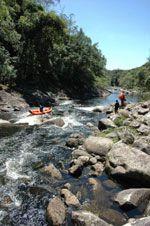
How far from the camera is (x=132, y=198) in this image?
11.6 meters

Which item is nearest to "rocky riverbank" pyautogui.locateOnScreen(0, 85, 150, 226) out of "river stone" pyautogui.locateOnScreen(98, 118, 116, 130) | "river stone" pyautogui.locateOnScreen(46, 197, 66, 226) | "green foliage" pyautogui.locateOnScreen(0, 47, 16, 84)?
→ "river stone" pyautogui.locateOnScreen(46, 197, 66, 226)

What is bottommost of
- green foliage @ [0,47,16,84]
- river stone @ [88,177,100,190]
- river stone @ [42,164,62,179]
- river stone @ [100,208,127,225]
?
river stone @ [100,208,127,225]

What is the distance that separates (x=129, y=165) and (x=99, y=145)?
12.1 ft

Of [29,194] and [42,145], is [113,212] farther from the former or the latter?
[42,145]

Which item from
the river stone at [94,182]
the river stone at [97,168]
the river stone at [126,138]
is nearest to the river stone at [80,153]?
the river stone at [97,168]

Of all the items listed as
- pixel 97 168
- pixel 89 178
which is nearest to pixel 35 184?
pixel 89 178

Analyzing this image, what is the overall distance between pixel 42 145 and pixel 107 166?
20.0 feet

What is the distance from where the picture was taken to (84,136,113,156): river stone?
664 inches

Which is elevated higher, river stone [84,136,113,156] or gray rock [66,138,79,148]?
river stone [84,136,113,156]

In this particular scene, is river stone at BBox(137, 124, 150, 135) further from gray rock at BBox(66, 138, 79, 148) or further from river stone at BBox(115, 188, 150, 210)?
river stone at BBox(115, 188, 150, 210)

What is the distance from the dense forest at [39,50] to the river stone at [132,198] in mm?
27860

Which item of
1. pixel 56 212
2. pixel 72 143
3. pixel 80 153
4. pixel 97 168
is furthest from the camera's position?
pixel 72 143

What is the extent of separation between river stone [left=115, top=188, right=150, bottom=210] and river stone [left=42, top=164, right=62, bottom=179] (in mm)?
3433

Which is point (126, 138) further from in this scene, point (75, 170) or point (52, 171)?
point (52, 171)
